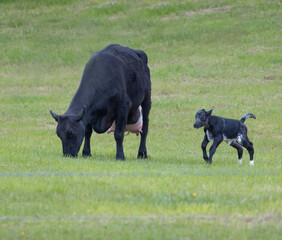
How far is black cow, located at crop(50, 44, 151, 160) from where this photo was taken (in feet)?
44.7

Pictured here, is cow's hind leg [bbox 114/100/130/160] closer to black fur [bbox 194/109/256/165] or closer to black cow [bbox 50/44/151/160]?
black cow [bbox 50/44/151/160]

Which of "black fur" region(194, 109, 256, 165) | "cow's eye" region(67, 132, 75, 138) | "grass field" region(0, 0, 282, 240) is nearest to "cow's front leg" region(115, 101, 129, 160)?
"grass field" region(0, 0, 282, 240)

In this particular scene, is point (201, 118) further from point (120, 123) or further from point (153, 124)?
point (153, 124)

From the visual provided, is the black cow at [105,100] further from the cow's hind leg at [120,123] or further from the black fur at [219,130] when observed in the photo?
the black fur at [219,130]

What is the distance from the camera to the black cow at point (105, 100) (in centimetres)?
1362

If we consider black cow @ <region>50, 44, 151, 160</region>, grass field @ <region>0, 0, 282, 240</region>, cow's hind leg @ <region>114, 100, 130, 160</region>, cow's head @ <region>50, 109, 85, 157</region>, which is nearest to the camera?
grass field @ <region>0, 0, 282, 240</region>

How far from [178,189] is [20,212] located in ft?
8.14

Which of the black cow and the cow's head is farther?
the black cow

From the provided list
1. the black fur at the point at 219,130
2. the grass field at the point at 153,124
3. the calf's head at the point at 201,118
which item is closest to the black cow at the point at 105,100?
the grass field at the point at 153,124

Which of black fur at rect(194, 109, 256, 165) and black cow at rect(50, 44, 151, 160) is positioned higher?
black cow at rect(50, 44, 151, 160)

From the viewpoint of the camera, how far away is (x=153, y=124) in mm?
23484

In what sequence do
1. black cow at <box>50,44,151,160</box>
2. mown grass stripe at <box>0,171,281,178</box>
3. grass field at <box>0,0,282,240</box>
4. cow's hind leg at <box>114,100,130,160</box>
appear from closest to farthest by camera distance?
grass field at <box>0,0,282,240</box>
mown grass stripe at <box>0,171,281,178</box>
black cow at <box>50,44,151,160</box>
cow's hind leg at <box>114,100,130,160</box>

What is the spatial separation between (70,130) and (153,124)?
10265 mm

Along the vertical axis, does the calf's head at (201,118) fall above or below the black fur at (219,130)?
above
